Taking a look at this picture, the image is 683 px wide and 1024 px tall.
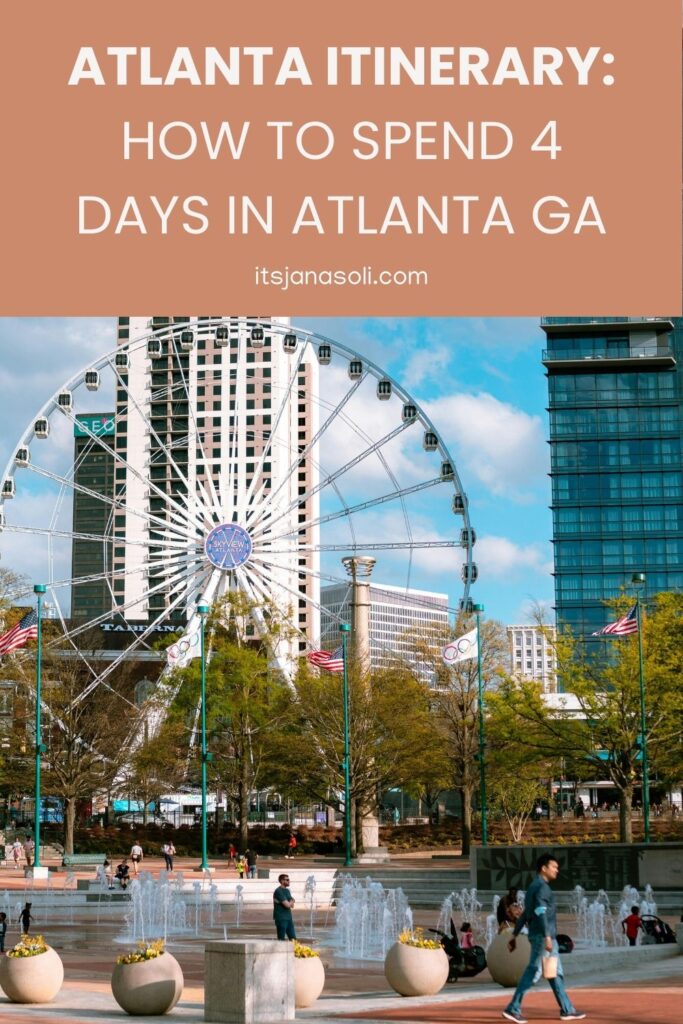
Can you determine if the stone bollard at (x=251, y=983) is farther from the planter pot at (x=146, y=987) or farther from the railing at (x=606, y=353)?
the railing at (x=606, y=353)

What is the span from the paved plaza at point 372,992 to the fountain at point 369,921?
57 cm

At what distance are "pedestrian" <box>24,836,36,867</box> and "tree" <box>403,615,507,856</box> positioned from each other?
17414 millimetres

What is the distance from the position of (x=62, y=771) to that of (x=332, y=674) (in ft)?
41.9

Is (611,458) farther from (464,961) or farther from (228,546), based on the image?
(464,961)

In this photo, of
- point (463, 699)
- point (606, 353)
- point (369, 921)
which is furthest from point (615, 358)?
point (369, 921)

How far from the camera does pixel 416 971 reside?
62.0ft

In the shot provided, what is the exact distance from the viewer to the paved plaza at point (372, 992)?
16.4m

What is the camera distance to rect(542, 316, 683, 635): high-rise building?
541ft

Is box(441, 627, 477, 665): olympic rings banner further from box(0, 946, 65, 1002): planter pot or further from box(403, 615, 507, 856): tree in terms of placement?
box(0, 946, 65, 1002): planter pot

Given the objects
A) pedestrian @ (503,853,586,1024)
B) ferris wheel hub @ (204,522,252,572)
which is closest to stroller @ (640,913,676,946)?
pedestrian @ (503,853,586,1024)

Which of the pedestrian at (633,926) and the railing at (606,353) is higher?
the railing at (606,353)

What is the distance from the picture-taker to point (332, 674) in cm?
6431

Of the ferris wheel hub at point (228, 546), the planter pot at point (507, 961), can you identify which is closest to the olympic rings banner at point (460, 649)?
the ferris wheel hub at point (228, 546)

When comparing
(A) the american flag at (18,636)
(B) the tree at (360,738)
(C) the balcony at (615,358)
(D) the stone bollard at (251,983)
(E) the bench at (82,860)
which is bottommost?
(E) the bench at (82,860)
